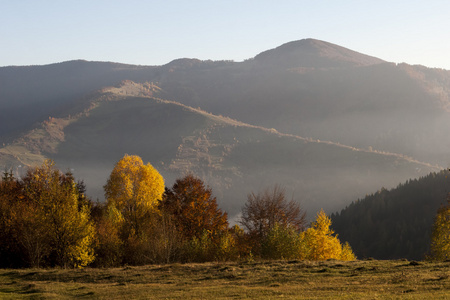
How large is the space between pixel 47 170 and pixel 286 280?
4375 cm

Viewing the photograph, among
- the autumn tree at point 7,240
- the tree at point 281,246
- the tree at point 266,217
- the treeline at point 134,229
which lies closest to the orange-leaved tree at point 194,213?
the treeline at point 134,229

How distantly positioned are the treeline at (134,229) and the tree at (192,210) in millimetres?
155

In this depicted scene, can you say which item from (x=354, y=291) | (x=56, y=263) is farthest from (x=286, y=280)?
(x=56, y=263)

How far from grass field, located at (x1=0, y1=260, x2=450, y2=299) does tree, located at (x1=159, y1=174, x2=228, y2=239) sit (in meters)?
24.1

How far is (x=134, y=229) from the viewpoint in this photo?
72000mm

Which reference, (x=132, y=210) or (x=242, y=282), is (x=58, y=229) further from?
(x=242, y=282)

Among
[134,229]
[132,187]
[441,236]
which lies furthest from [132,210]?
[441,236]

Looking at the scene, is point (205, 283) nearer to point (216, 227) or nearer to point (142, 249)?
point (142, 249)

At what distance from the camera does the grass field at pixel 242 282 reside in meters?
31.0

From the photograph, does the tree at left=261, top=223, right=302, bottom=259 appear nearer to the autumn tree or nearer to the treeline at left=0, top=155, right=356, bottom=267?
the treeline at left=0, top=155, right=356, bottom=267

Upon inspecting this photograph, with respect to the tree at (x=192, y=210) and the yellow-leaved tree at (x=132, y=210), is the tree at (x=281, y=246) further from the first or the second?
the yellow-leaved tree at (x=132, y=210)

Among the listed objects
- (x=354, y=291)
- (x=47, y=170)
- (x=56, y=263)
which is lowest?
(x=56, y=263)

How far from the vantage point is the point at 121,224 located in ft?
239

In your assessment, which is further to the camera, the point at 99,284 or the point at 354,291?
the point at 99,284
